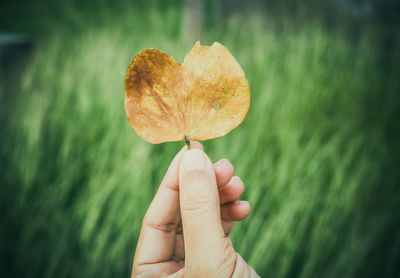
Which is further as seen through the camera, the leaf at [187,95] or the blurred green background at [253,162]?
the blurred green background at [253,162]

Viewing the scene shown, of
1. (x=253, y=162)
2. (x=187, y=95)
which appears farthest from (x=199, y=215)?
(x=253, y=162)

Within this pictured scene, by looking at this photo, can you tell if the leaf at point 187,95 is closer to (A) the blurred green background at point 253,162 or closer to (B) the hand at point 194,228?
(B) the hand at point 194,228

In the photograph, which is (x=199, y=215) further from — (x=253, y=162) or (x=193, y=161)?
(x=253, y=162)

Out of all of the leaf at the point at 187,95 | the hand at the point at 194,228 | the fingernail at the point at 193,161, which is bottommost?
the hand at the point at 194,228

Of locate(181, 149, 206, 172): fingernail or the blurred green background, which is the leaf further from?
the blurred green background

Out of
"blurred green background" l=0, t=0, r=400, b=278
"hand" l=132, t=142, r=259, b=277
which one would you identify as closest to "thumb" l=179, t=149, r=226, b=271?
"hand" l=132, t=142, r=259, b=277

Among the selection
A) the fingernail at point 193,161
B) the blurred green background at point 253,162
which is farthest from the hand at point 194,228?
the blurred green background at point 253,162
